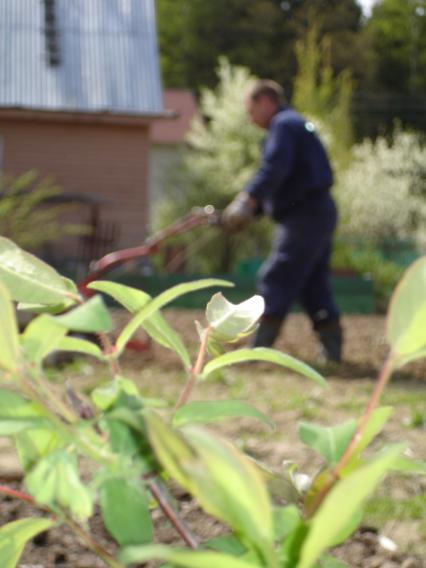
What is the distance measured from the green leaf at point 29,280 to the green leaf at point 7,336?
0.38ft

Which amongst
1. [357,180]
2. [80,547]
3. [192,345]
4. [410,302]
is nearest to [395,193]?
[357,180]

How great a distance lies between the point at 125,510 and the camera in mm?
694

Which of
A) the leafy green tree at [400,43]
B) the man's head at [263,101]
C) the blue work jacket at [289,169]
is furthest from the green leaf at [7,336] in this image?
the leafy green tree at [400,43]

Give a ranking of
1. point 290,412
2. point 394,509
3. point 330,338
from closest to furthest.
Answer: point 394,509
point 290,412
point 330,338

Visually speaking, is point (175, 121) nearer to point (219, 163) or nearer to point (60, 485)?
point (219, 163)

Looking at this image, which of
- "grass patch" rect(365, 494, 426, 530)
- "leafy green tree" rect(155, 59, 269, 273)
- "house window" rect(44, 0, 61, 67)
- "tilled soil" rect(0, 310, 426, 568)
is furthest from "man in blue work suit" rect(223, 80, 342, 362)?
"house window" rect(44, 0, 61, 67)

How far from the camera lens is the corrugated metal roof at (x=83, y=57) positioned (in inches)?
736

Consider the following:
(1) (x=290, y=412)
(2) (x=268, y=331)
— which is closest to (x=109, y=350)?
(1) (x=290, y=412)

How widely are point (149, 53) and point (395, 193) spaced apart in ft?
17.1

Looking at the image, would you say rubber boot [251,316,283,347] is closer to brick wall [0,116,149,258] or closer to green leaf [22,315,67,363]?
green leaf [22,315,67,363]

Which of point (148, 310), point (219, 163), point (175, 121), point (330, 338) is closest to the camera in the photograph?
point (148, 310)

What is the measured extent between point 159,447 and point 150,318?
0.20m

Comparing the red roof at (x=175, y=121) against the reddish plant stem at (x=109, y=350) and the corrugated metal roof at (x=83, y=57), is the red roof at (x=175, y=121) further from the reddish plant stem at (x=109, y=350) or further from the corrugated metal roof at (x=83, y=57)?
the reddish plant stem at (x=109, y=350)

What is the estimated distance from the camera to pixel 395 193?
66.5 feet
